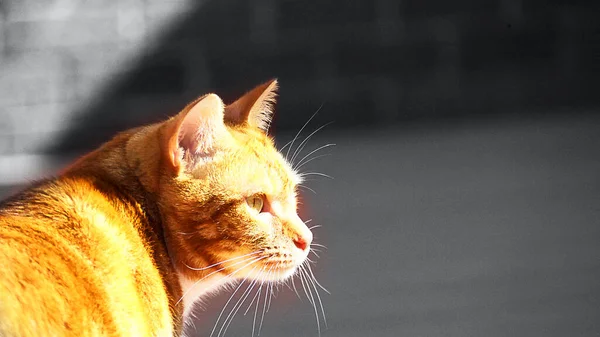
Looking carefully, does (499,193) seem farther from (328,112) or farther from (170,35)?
(170,35)

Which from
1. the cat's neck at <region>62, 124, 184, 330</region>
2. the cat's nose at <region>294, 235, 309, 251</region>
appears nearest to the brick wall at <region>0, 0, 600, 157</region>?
the cat's nose at <region>294, 235, 309, 251</region>

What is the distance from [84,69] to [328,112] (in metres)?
0.91

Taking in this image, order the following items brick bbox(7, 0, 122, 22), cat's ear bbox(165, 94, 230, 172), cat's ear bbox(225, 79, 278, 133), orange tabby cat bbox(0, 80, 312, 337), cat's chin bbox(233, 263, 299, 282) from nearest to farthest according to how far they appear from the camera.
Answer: orange tabby cat bbox(0, 80, 312, 337) → cat's ear bbox(165, 94, 230, 172) → cat's chin bbox(233, 263, 299, 282) → cat's ear bbox(225, 79, 278, 133) → brick bbox(7, 0, 122, 22)

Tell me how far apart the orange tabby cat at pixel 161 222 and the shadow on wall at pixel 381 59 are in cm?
140

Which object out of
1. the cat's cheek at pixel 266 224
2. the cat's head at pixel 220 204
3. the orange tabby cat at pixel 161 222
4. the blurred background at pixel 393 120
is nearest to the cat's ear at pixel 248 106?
the orange tabby cat at pixel 161 222

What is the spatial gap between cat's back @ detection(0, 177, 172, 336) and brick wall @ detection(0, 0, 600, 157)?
5.78 feet

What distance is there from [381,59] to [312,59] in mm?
241

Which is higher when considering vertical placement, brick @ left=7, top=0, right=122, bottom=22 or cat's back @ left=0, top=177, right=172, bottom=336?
brick @ left=7, top=0, right=122, bottom=22

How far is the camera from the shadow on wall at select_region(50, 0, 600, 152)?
10.2ft

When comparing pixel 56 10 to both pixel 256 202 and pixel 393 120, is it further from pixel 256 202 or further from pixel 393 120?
pixel 256 202

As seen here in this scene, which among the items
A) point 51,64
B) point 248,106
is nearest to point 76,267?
point 248,106

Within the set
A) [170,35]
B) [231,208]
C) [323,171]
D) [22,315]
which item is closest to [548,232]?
[323,171]

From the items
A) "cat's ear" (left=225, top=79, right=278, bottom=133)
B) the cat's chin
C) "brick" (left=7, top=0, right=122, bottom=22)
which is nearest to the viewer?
the cat's chin

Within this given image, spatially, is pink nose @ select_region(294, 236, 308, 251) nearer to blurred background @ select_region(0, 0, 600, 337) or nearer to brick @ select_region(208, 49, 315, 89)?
blurred background @ select_region(0, 0, 600, 337)
